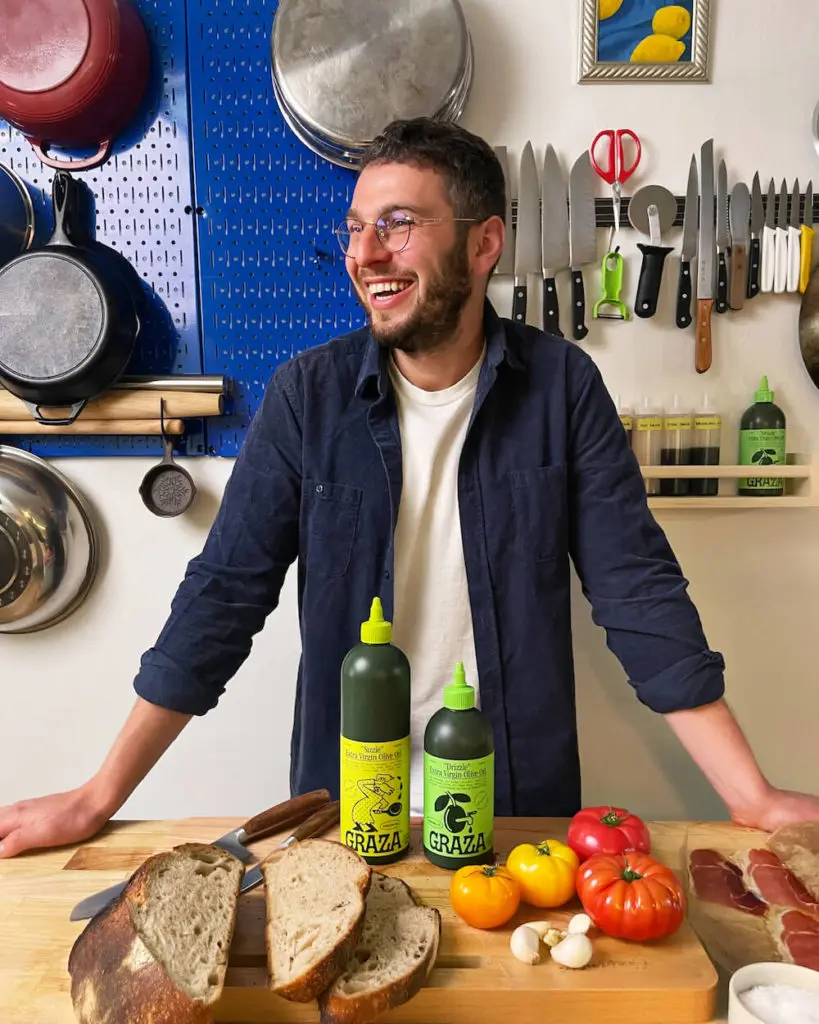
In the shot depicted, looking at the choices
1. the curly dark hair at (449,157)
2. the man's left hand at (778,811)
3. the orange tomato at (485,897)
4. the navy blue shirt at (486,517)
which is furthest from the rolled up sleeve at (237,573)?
the man's left hand at (778,811)

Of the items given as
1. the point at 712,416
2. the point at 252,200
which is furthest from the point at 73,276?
the point at 712,416

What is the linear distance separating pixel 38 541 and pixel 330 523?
836 mm

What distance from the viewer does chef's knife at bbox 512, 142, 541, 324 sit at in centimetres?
171

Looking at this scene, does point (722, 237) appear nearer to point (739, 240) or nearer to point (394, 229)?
point (739, 240)

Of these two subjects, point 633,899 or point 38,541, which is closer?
point 633,899

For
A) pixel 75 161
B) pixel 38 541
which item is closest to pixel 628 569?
pixel 38 541

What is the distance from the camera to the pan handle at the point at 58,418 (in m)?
1.68

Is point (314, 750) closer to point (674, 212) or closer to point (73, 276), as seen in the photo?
point (73, 276)

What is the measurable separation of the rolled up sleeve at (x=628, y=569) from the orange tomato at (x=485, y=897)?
413mm

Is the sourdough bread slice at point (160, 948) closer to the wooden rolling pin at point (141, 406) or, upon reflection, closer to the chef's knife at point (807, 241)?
Result: the wooden rolling pin at point (141, 406)

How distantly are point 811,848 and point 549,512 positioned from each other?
1.87 ft

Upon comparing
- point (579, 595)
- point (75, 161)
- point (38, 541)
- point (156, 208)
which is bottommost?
point (579, 595)

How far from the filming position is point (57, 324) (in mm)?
1648

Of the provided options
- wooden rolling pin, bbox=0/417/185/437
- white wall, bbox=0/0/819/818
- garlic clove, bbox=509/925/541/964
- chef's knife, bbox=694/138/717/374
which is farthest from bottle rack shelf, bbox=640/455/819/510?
garlic clove, bbox=509/925/541/964
